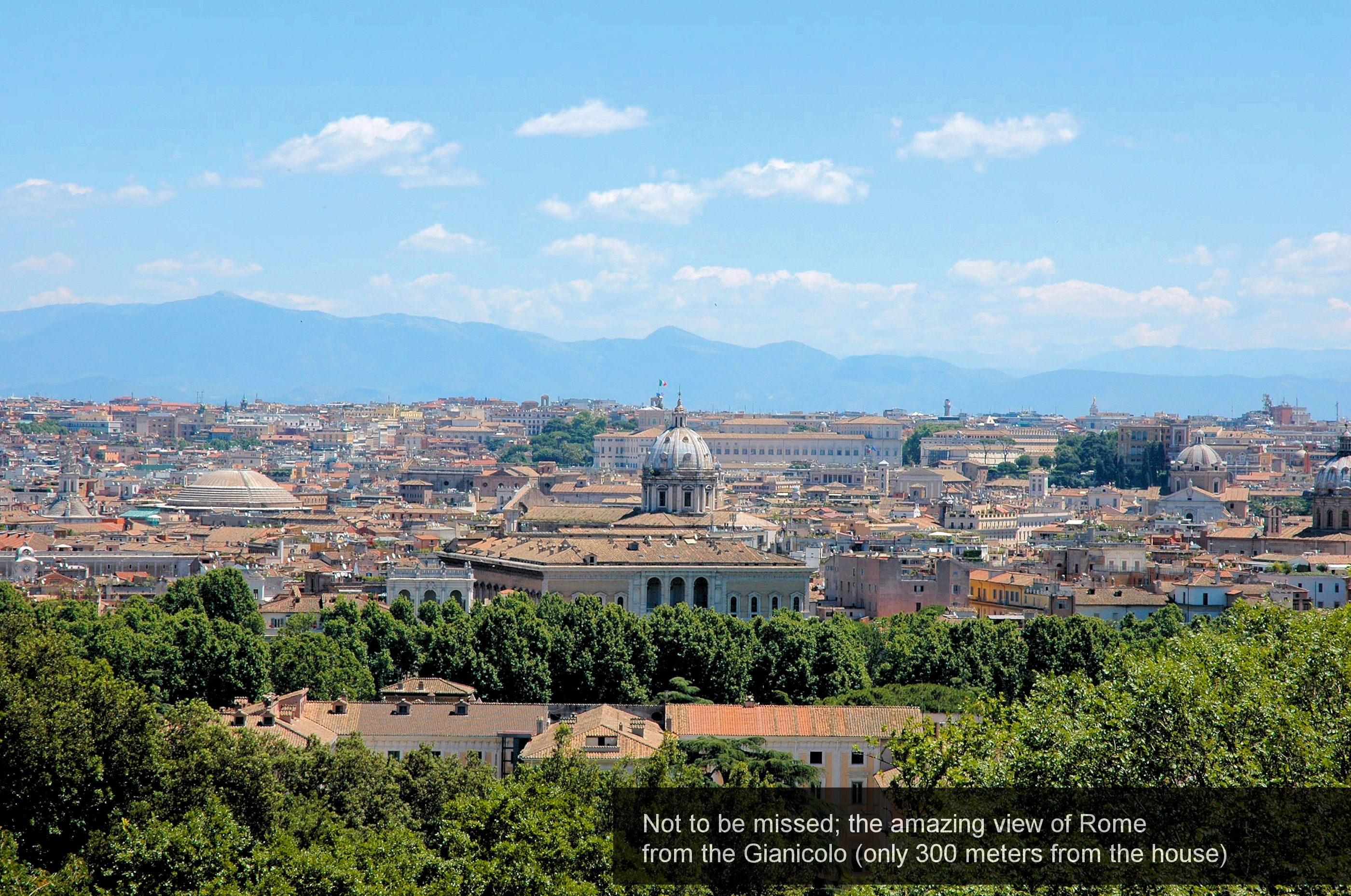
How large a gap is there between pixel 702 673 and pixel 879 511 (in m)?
75.0

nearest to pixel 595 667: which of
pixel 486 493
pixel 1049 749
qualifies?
pixel 1049 749

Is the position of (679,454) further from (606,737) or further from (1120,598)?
(606,737)

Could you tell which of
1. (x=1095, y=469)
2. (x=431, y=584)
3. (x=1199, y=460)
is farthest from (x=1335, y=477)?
(x=1095, y=469)

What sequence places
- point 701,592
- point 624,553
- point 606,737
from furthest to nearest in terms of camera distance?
A: point 624,553 → point 701,592 → point 606,737

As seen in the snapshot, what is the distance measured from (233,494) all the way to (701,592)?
7022cm

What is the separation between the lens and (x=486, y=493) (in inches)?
6678

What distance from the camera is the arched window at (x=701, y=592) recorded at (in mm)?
79500

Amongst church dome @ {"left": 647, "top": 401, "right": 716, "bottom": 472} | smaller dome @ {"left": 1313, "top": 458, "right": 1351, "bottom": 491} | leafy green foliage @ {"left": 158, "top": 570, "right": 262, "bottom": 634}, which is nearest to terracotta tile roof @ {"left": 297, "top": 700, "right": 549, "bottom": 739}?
leafy green foliage @ {"left": 158, "top": 570, "right": 262, "bottom": 634}

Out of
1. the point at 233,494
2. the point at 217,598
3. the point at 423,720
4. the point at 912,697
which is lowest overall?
the point at 912,697

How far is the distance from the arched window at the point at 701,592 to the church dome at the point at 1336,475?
1670 inches

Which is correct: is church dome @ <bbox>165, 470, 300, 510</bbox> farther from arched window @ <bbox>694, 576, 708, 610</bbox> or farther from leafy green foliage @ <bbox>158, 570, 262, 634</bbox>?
leafy green foliage @ <bbox>158, 570, 262, 634</bbox>

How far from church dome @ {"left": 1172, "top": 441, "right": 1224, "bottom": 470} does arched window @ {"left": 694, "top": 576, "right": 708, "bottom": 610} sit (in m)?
86.4

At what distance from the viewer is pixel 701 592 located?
7981 cm

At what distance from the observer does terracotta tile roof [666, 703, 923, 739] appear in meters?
45.4
